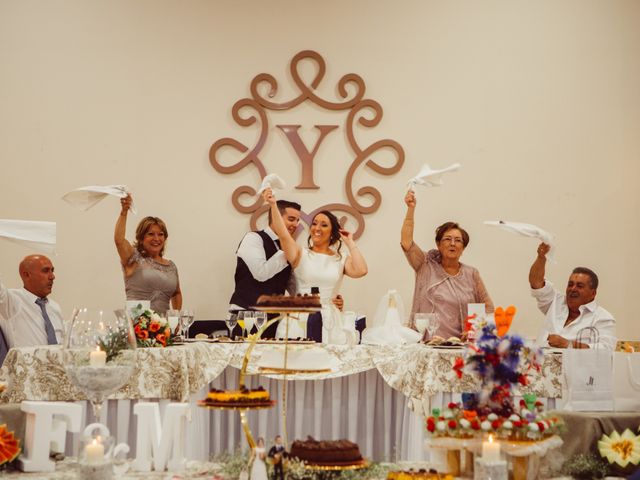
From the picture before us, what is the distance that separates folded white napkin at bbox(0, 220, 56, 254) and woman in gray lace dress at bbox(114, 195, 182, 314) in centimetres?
129

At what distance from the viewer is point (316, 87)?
6.16m

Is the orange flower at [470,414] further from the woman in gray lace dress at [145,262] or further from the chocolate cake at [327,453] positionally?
the woman in gray lace dress at [145,262]

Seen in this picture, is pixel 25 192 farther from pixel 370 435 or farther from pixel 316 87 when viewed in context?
pixel 370 435

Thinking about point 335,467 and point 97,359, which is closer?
point 335,467

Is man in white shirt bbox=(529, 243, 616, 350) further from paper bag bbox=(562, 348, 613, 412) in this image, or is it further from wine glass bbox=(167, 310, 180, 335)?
wine glass bbox=(167, 310, 180, 335)

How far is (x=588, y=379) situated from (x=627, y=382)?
152mm

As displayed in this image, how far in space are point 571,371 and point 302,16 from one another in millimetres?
3789

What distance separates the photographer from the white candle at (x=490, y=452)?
261 cm

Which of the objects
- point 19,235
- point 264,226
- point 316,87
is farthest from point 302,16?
point 19,235

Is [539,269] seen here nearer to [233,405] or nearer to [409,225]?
[409,225]

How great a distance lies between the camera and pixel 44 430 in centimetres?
284

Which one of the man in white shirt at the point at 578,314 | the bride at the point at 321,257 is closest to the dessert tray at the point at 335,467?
the man in white shirt at the point at 578,314

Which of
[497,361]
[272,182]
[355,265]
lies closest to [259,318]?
[355,265]

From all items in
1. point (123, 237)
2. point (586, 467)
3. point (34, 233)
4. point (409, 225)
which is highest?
point (409, 225)
